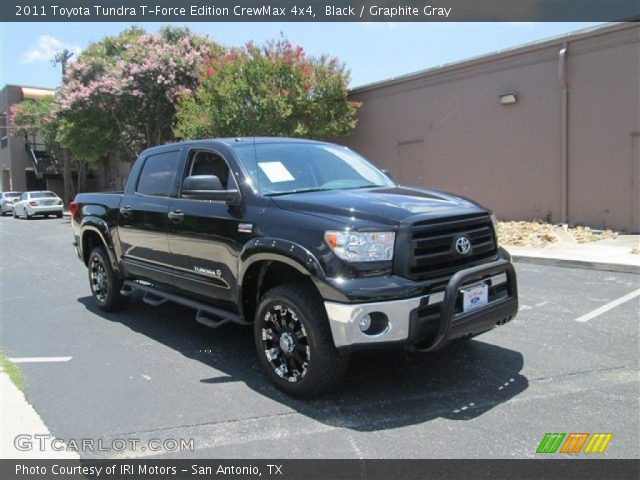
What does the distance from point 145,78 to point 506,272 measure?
20509 millimetres

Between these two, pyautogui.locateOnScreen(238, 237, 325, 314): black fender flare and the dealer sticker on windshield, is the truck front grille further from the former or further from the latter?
pyautogui.locateOnScreen(238, 237, 325, 314): black fender flare

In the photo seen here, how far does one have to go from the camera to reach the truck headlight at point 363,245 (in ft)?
11.8

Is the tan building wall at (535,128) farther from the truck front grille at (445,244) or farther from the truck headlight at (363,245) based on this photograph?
the truck headlight at (363,245)

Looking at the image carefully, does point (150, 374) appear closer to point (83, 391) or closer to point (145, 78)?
point (83, 391)

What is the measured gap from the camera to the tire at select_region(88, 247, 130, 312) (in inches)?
258

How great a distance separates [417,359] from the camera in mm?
4711

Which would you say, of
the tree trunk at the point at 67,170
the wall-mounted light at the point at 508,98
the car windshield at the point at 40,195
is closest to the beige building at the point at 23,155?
the tree trunk at the point at 67,170

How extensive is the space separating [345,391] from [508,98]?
1208 centimetres

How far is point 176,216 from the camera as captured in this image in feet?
16.7

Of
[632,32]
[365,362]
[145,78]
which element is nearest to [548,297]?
[365,362]

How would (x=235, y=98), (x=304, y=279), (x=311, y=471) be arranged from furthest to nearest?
(x=235, y=98)
(x=304, y=279)
(x=311, y=471)

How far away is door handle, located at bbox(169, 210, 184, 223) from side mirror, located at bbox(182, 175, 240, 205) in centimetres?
63

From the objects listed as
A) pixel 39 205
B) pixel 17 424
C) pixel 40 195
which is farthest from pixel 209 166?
pixel 40 195

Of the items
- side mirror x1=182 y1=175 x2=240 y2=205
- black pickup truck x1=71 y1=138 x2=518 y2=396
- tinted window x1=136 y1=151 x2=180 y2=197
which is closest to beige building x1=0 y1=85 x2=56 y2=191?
tinted window x1=136 y1=151 x2=180 y2=197
